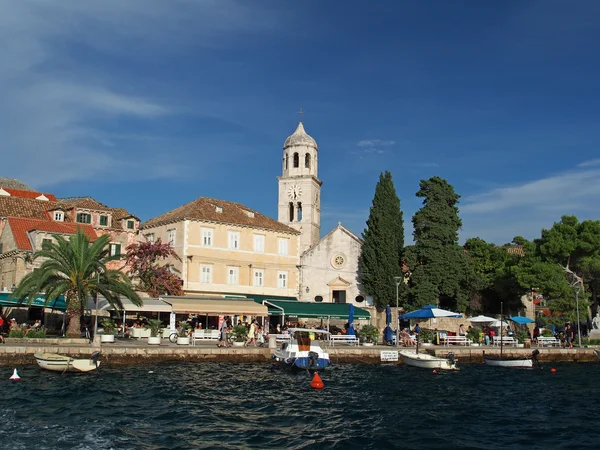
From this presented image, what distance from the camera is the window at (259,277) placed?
158 feet

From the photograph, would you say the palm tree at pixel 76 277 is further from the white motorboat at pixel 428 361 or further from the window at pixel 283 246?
the window at pixel 283 246

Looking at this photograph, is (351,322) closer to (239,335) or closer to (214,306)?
(239,335)

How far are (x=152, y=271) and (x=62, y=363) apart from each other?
1530 cm

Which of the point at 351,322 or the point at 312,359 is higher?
the point at 351,322

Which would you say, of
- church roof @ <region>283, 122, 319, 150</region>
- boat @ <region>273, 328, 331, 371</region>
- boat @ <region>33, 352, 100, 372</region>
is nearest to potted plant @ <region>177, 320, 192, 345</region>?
boat @ <region>273, 328, 331, 371</region>

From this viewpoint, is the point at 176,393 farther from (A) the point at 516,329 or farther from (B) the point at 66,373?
(A) the point at 516,329

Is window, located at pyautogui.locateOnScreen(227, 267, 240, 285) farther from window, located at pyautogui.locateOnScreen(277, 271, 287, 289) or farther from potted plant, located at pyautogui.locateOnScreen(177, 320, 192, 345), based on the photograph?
potted plant, located at pyautogui.locateOnScreen(177, 320, 192, 345)

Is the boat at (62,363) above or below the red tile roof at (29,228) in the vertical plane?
below

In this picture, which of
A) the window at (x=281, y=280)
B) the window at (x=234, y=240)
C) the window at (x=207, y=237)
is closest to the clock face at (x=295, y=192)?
the window at (x=281, y=280)

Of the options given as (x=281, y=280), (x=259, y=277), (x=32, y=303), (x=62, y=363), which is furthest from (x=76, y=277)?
(x=281, y=280)

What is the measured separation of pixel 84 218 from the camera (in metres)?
45.5

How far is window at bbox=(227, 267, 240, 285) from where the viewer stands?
46812 mm

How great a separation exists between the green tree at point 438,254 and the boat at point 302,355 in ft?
63.5

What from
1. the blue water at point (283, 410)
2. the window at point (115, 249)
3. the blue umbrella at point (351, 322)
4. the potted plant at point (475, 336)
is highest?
the window at point (115, 249)
